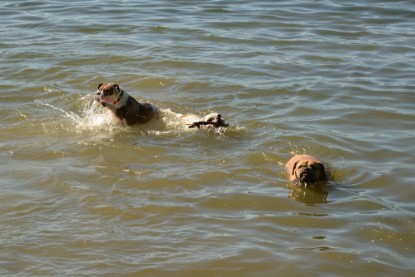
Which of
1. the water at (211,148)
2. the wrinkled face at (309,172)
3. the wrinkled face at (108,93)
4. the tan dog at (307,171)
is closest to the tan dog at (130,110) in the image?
the wrinkled face at (108,93)

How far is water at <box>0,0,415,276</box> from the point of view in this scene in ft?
19.0

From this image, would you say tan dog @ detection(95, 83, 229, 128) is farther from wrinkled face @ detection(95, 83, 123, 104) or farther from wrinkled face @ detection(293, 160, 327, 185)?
wrinkled face @ detection(293, 160, 327, 185)

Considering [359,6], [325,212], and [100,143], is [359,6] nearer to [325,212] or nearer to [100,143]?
[100,143]

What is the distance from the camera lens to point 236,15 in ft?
49.9

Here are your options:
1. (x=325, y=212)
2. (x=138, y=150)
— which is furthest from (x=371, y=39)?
(x=325, y=212)

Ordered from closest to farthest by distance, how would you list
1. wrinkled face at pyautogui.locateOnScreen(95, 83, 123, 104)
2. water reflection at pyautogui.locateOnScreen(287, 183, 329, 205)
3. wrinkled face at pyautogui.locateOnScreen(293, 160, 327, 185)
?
water reflection at pyautogui.locateOnScreen(287, 183, 329, 205) → wrinkled face at pyautogui.locateOnScreen(293, 160, 327, 185) → wrinkled face at pyautogui.locateOnScreen(95, 83, 123, 104)

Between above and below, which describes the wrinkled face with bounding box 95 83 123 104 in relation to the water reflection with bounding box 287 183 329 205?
above

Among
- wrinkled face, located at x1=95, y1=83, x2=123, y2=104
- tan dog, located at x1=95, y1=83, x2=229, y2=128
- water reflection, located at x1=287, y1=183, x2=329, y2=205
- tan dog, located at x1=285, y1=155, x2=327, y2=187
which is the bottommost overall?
water reflection, located at x1=287, y1=183, x2=329, y2=205

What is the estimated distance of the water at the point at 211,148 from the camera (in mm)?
5789

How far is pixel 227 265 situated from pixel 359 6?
11064mm

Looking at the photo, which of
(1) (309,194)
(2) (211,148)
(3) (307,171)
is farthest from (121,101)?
(1) (309,194)

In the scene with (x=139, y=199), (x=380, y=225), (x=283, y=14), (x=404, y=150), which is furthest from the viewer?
(x=283, y=14)

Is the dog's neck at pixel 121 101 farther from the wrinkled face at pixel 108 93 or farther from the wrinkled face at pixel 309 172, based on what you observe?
the wrinkled face at pixel 309 172

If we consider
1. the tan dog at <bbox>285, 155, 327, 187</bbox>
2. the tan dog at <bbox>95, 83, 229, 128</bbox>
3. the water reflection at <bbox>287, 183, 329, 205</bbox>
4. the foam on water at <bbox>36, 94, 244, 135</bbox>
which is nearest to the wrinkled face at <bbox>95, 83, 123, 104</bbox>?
the tan dog at <bbox>95, 83, 229, 128</bbox>
